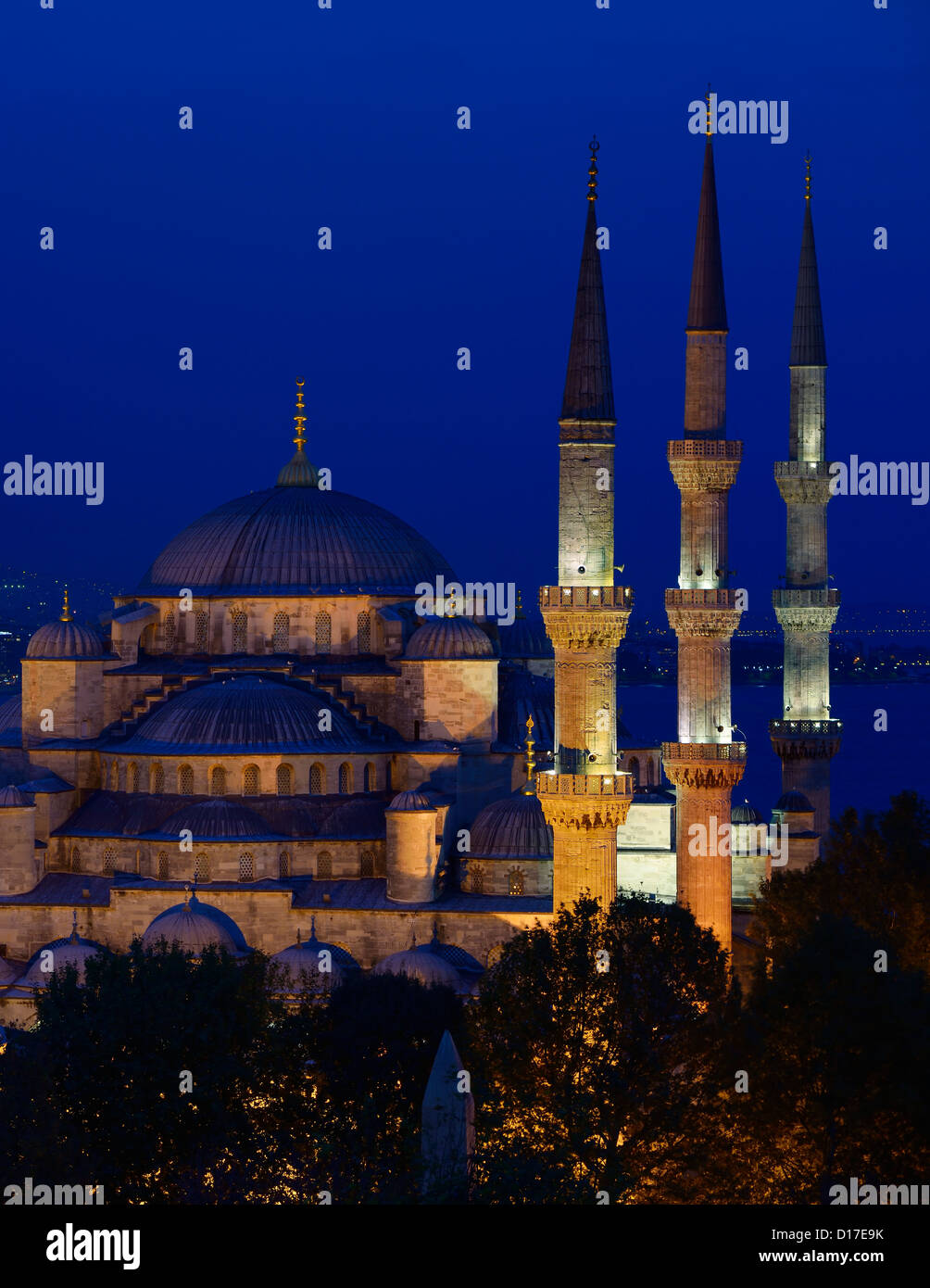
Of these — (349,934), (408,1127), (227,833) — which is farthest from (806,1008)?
(227,833)

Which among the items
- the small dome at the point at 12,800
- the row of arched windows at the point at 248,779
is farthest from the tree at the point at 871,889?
the small dome at the point at 12,800

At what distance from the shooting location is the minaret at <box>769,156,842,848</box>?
118 feet

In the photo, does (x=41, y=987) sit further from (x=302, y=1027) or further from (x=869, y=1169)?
(x=869, y=1169)

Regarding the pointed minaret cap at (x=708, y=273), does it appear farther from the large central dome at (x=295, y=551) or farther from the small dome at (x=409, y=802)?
the large central dome at (x=295, y=551)

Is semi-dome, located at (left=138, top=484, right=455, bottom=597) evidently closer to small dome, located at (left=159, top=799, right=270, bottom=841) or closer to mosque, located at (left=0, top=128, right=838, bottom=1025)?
mosque, located at (left=0, top=128, right=838, bottom=1025)

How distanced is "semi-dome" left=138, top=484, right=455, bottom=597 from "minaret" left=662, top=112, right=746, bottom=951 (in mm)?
10490

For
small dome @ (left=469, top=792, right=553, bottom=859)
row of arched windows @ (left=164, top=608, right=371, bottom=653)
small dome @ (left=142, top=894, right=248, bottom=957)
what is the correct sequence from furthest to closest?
row of arched windows @ (left=164, top=608, right=371, bottom=653)
small dome @ (left=469, top=792, right=553, bottom=859)
small dome @ (left=142, top=894, right=248, bottom=957)

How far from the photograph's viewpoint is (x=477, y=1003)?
24438mm

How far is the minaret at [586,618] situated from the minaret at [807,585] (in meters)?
9.97

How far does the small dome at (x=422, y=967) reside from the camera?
27.4 meters

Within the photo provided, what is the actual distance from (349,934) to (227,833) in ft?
8.67

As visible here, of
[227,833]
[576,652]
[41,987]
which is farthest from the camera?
[227,833]

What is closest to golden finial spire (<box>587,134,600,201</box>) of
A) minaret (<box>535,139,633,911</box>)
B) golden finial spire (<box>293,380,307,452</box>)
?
minaret (<box>535,139,633,911</box>)

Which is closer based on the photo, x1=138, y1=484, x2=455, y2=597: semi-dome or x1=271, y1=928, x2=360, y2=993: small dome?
x1=271, y1=928, x2=360, y2=993: small dome
